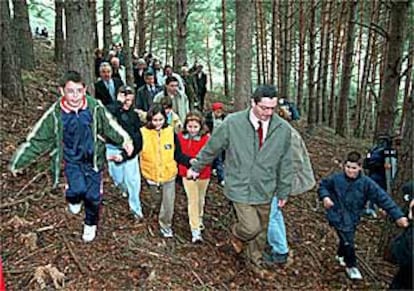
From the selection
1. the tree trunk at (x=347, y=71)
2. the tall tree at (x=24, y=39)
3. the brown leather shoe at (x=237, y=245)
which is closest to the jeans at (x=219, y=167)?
the brown leather shoe at (x=237, y=245)

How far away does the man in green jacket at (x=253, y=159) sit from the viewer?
5.67 meters

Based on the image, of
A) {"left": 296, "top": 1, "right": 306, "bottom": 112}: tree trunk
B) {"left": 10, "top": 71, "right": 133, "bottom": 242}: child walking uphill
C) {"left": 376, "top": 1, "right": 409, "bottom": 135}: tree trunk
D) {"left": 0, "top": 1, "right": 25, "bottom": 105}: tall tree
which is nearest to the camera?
{"left": 10, "top": 71, "right": 133, "bottom": 242}: child walking uphill

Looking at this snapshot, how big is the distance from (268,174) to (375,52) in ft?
70.0

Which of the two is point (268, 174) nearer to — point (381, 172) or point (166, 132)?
point (166, 132)

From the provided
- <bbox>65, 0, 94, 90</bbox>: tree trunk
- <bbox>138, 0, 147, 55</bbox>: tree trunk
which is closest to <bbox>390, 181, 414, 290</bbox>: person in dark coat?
<bbox>65, 0, 94, 90</bbox>: tree trunk

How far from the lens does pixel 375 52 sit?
25250 millimetres

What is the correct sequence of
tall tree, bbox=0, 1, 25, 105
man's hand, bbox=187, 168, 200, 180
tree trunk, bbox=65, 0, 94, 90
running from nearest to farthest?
man's hand, bbox=187, 168, 200, 180 → tree trunk, bbox=65, 0, 94, 90 → tall tree, bbox=0, 1, 25, 105

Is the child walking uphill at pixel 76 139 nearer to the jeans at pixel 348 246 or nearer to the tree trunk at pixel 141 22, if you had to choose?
the jeans at pixel 348 246

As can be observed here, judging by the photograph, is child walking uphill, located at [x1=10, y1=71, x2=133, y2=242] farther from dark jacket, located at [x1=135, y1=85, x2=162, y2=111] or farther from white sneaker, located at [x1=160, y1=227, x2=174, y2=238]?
dark jacket, located at [x1=135, y1=85, x2=162, y2=111]

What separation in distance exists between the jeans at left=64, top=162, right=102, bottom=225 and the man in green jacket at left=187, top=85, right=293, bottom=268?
46.6 inches

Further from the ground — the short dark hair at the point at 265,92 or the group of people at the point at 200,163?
the short dark hair at the point at 265,92

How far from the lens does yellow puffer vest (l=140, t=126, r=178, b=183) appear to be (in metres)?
6.48

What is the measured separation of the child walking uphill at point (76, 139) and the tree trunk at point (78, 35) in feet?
6.56

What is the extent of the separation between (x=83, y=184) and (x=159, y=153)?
1.32 metres
